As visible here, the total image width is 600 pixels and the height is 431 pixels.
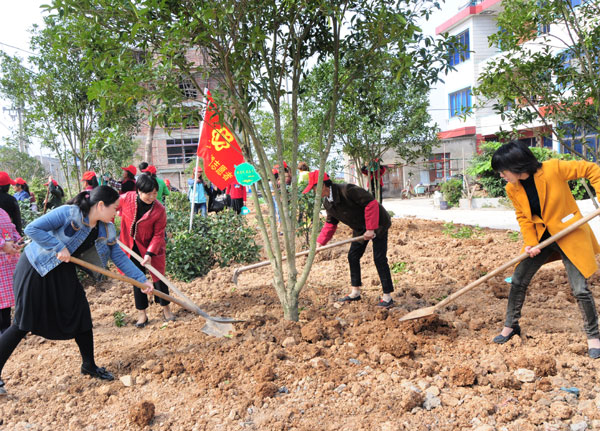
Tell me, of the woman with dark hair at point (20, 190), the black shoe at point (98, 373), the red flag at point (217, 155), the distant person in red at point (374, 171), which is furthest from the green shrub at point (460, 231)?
the woman with dark hair at point (20, 190)

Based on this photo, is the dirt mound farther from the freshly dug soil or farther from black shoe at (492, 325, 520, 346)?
black shoe at (492, 325, 520, 346)

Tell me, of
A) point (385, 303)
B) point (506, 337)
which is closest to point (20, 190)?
point (385, 303)

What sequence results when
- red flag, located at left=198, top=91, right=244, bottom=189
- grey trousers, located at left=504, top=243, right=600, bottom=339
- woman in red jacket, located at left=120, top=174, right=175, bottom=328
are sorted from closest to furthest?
1. grey trousers, located at left=504, top=243, right=600, bottom=339
2. woman in red jacket, located at left=120, top=174, right=175, bottom=328
3. red flag, located at left=198, top=91, right=244, bottom=189

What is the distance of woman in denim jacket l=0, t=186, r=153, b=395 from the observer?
314 cm

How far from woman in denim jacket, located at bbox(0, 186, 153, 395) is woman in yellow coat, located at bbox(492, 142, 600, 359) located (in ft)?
9.13

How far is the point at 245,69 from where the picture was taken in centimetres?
333

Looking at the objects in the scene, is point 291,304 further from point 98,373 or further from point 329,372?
point 98,373

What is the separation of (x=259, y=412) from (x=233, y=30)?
2.58m

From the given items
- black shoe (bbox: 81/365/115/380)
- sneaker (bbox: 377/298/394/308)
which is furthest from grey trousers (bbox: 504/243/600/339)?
black shoe (bbox: 81/365/115/380)

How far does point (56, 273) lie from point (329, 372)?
6.61ft

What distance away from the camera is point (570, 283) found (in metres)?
3.37

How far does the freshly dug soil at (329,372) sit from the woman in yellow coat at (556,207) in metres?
0.41

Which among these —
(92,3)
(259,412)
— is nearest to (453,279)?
(259,412)

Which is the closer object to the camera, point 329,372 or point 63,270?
point 329,372
